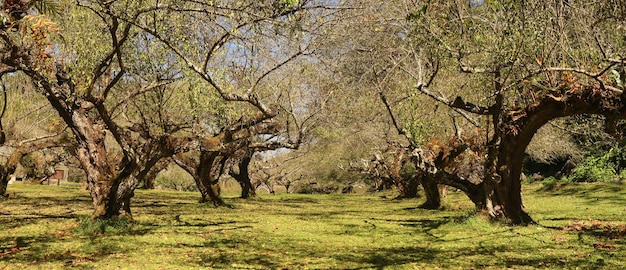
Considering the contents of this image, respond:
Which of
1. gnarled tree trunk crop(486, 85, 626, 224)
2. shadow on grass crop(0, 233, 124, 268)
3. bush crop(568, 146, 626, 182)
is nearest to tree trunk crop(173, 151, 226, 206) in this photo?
shadow on grass crop(0, 233, 124, 268)

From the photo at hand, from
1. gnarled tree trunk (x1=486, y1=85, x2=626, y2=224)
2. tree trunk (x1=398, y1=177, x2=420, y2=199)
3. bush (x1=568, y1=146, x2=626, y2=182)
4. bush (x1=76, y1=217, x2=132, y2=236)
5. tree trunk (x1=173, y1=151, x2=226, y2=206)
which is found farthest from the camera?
tree trunk (x1=398, y1=177, x2=420, y2=199)

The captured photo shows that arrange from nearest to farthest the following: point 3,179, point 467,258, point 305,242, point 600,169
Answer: point 467,258 < point 305,242 < point 3,179 < point 600,169

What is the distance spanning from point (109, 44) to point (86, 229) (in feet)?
22.1

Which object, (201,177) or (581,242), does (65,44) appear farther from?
(581,242)

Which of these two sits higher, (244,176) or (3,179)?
(244,176)

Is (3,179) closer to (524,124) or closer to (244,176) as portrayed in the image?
(244,176)

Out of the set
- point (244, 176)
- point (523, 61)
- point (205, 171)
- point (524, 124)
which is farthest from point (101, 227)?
point (244, 176)

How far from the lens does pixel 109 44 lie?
58.9ft

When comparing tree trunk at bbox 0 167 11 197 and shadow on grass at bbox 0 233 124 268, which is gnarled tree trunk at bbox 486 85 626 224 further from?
tree trunk at bbox 0 167 11 197

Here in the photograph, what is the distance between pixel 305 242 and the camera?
15.3 meters

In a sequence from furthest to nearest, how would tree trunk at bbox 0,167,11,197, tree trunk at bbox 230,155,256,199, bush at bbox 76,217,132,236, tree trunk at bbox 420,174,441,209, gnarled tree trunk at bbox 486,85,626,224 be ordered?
1. tree trunk at bbox 230,155,256,199
2. tree trunk at bbox 0,167,11,197
3. tree trunk at bbox 420,174,441,209
4. bush at bbox 76,217,132,236
5. gnarled tree trunk at bbox 486,85,626,224

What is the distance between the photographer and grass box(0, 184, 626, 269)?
11391 millimetres

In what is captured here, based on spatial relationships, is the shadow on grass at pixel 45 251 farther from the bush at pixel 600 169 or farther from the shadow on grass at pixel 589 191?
the bush at pixel 600 169

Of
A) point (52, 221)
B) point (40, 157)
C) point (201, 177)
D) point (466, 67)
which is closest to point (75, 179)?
point (40, 157)
